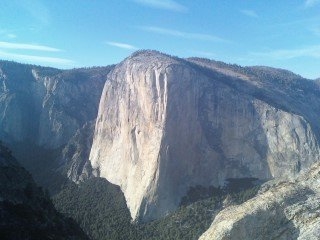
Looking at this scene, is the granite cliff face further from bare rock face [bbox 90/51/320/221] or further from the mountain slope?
the mountain slope

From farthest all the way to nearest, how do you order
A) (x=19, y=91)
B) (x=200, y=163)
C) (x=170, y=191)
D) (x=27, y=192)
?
(x=19, y=91) → (x=200, y=163) → (x=170, y=191) → (x=27, y=192)

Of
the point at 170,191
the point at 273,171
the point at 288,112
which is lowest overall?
the point at 170,191

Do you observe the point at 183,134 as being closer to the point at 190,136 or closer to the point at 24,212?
the point at 190,136

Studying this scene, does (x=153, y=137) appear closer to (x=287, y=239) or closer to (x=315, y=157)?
(x=315, y=157)

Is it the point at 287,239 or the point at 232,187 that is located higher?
the point at 287,239

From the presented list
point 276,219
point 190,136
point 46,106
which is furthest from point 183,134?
point 46,106

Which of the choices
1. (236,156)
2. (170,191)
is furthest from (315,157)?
(170,191)

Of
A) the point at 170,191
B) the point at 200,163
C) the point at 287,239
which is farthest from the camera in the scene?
the point at 200,163
